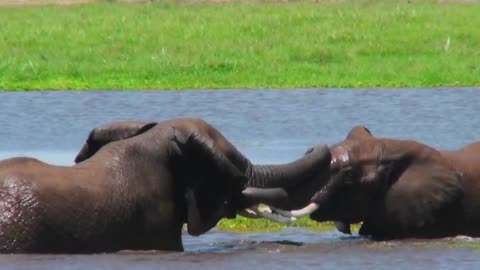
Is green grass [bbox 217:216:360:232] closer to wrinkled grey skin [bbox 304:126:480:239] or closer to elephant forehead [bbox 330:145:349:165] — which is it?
wrinkled grey skin [bbox 304:126:480:239]

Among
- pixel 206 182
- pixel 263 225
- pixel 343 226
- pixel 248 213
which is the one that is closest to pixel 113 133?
pixel 206 182

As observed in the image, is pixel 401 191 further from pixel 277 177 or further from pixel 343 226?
pixel 277 177

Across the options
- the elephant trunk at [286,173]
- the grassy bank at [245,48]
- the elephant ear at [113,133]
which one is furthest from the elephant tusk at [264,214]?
the grassy bank at [245,48]

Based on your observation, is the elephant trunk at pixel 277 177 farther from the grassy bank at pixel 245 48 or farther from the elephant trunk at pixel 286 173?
the grassy bank at pixel 245 48

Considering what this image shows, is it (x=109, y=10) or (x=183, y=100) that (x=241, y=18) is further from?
(x=183, y=100)

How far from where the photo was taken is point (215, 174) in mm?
10469

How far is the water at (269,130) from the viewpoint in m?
10.4

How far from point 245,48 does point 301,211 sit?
15.7 m

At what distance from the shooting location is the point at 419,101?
68.5 feet

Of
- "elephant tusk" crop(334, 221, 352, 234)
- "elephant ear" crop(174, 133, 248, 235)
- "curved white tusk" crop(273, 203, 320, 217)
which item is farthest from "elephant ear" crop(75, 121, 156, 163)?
"elephant tusk" crop(334, 221, 352, 234)

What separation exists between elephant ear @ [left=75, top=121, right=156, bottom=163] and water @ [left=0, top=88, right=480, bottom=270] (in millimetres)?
815

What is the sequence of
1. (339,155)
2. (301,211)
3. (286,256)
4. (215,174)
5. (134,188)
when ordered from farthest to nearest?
(339,155) < (301,211) < (286,256) < (215,174) < (134,188)

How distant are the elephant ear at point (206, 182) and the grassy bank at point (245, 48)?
12848 mm

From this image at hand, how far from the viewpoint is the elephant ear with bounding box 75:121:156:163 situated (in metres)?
10.7
